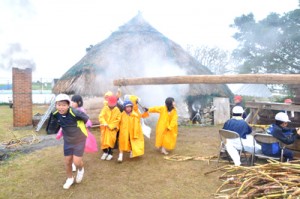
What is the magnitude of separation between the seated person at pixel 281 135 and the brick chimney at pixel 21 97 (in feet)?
30.9

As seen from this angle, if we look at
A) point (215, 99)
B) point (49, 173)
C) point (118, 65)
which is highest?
point (118, 65)

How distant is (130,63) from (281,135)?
7.46 metres

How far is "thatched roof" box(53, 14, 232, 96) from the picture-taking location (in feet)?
33.4

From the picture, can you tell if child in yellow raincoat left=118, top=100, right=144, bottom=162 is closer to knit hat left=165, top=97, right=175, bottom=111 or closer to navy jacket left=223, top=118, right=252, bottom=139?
knit hat left=165, top=97, right=175, bottom=111

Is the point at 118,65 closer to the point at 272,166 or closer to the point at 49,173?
the point at 49,173

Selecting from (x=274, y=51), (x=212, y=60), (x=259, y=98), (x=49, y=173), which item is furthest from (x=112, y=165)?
(x=259, y=98)

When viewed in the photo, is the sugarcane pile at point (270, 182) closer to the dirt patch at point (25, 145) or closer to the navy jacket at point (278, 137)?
the navy jacket at point (278, 137)

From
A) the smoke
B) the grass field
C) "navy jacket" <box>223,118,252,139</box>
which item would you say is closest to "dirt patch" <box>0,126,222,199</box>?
the grass field

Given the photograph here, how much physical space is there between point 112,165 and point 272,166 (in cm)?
316

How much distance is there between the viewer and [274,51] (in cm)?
1467

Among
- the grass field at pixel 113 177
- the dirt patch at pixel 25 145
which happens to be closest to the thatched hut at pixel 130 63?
the dirt patch at pixel 25 145

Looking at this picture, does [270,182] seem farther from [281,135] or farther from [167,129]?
[167,129]

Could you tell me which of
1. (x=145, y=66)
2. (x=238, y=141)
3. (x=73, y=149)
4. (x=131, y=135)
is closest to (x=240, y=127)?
(x=238, y=141)

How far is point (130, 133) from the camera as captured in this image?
576cm
